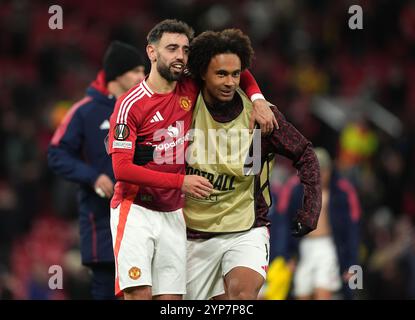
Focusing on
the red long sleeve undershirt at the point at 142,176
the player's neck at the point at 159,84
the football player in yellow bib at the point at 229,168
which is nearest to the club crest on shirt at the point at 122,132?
the red long sleeve undershirt at the point at 142,176

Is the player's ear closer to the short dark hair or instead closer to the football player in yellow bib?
the short dark hair

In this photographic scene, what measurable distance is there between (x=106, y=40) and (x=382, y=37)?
17.4 ft

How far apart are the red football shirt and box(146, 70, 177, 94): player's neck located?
31 millimetres

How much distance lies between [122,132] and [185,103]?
509 mm

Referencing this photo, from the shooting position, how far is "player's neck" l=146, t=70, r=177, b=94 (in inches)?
267

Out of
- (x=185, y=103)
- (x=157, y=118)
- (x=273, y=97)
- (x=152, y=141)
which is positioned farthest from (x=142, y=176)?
(x=273, y=97)

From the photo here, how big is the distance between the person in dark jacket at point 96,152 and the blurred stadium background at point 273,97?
143 inches

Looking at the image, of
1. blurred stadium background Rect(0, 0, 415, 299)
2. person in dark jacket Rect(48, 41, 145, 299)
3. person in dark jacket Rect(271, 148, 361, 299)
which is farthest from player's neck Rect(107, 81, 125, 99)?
blurred stadium background Rect(0, 0, 415, 299)

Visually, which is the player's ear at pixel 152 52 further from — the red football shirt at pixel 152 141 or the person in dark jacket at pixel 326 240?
the person in dark jacket at pixel 326 240

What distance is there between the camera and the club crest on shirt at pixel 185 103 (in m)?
6.81

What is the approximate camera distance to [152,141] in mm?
6703

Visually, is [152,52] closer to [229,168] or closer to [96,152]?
[229,168]

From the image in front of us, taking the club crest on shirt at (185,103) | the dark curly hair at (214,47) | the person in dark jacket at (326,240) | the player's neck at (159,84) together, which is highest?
the dark curly hair at (214,47)

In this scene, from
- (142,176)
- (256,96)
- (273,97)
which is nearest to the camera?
(142,176)
